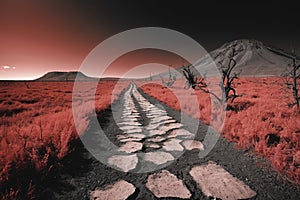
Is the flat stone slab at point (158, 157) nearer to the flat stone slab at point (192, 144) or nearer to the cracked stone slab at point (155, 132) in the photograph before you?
the flat stone slab at point (192, 144)

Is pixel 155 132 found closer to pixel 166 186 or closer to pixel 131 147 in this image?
pixel 131 147

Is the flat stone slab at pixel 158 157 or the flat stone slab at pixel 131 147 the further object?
the flat stone slab at pixel 131 147

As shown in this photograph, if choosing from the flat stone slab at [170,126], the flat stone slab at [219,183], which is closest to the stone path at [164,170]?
the flat stone slab at [219,183]

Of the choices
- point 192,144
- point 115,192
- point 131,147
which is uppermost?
point 192,144

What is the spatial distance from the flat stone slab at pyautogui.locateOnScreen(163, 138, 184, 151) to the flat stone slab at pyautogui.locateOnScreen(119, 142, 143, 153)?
721 mm

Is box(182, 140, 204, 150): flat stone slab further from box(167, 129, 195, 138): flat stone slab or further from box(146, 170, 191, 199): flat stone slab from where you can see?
box(146, 170, 191, 199): flat stone slab

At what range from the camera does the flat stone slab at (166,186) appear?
2.84 meters

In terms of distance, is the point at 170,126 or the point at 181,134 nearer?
the point at 181,134

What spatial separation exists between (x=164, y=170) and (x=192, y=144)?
176cm

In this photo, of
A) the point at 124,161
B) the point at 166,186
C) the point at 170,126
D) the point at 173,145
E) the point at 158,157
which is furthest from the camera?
the point at 170,126

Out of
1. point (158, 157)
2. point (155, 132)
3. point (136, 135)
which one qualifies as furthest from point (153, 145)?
point (155, 132)

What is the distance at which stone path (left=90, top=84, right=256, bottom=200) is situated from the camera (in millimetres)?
2865

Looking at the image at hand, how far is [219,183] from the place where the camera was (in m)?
3.12

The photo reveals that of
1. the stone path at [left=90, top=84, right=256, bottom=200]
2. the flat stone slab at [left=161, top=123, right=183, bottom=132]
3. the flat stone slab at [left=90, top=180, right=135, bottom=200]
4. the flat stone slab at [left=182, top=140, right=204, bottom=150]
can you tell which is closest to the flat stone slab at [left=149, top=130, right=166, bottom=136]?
the stone path at [left=90, top=84, right=256, bottom=200]
